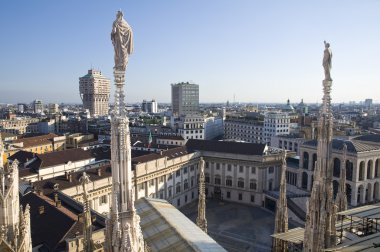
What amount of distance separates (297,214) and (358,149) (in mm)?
17957

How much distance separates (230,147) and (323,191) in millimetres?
56485

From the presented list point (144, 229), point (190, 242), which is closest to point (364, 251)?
point (190, 242)

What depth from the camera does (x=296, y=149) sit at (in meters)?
98.1

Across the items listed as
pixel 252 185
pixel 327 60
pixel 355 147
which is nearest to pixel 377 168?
pixel 355 147

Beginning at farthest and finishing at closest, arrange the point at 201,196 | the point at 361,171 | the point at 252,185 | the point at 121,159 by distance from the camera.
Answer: the point at 252,185
the point at 361,171
the point at 201,196
the point at 121,159

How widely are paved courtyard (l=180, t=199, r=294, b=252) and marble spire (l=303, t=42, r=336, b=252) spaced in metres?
34.1

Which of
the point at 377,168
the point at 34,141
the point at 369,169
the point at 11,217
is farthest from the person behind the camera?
the point at 34,141

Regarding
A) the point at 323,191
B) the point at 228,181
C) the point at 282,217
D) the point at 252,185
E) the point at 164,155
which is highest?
the point at 323,191

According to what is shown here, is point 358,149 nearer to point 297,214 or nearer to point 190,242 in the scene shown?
point 297,214

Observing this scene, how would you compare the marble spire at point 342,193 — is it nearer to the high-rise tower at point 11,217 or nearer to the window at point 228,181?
the high-rise tower at point 11,217

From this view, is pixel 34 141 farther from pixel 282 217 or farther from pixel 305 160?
pixel 282 217

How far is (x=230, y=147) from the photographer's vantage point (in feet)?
238

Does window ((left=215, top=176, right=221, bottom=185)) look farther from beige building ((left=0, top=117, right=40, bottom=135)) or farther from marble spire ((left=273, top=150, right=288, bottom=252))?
beige building ((left=0, top=117, right=40, bottom=135))

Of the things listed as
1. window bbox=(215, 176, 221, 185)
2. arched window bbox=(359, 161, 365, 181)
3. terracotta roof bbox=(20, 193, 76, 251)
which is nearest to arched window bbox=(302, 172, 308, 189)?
arched window bbox=(359, 161, 365, 181)
